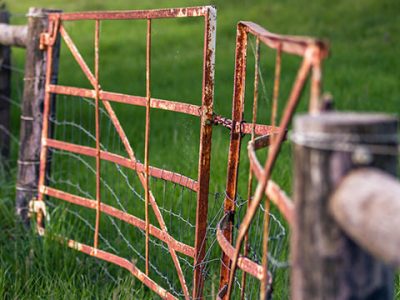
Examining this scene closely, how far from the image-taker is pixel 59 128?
310 inches

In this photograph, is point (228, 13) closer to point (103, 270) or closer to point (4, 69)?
point (4, 69)

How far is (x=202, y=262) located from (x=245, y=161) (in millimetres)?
2641

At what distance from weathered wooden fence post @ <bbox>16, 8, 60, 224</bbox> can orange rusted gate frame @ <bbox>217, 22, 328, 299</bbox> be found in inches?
82.5

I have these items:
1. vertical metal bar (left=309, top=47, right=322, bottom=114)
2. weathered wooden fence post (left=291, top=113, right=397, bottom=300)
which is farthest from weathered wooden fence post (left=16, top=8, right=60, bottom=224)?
weathered wooden fence post (left=291, top=113, right=397, bottom=300)

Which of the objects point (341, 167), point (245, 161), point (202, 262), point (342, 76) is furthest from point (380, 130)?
point (342, 76)

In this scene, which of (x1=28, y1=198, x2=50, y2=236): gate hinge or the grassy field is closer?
the grassy field

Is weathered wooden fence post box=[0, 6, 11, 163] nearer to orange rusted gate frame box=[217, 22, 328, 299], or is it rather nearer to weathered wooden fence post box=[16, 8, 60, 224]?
weathered wooden fence post box=[16, 8, 60, 224]

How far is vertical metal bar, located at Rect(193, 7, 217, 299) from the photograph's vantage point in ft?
11.2

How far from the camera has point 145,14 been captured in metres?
3.86

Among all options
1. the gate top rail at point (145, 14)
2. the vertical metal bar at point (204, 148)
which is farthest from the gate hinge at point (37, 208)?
the vertical metal bar at point (204, 148)

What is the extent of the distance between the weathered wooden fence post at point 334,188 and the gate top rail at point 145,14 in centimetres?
179

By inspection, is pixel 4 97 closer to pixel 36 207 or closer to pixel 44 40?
pixel 44 40

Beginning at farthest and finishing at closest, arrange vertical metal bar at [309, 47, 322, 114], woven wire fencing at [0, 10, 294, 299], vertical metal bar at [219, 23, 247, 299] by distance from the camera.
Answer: woven wire fencing at [0, 10, 294, 299], vertical metal bar at [219, 23, 247, 299], vertical metal bar at [309, 47, 322, 114]

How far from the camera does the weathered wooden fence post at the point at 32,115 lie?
5074mm
